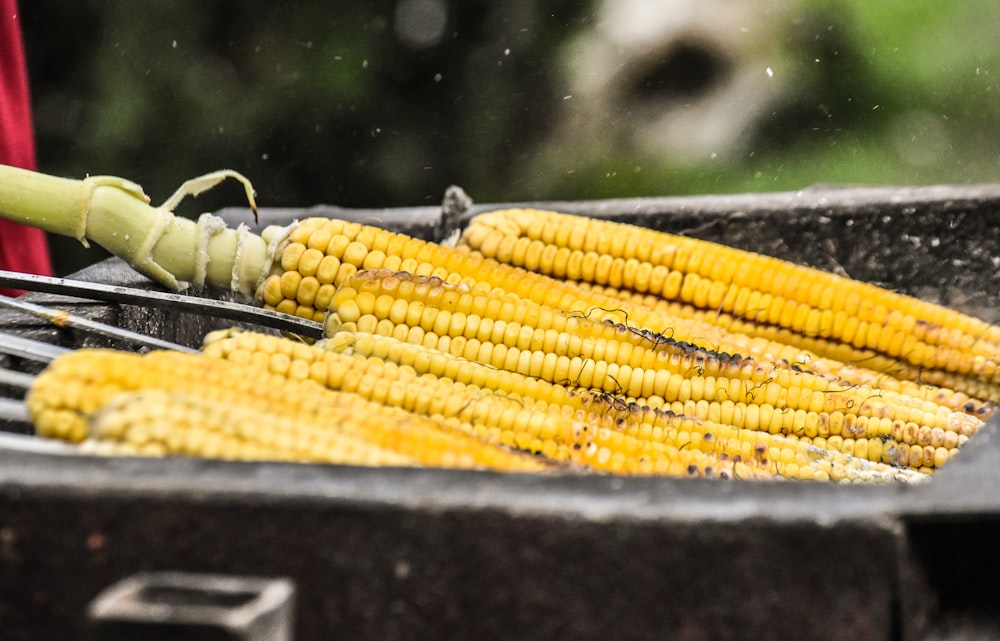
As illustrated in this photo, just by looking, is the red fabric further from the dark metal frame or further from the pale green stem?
the dark metal frame

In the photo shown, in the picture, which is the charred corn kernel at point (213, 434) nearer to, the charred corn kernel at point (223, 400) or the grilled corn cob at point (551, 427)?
the charred corn kernel at point (223, 400)

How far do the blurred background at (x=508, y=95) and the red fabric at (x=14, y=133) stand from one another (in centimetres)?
154

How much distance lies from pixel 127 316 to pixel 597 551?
1.13m

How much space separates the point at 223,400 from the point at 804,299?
3.85 ft

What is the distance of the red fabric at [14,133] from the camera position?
2191 millimetres

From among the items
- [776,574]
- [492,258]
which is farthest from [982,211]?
[776,574]

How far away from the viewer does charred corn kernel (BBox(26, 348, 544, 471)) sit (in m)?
1.07

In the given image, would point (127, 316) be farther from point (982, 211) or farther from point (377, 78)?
point (377, 78)

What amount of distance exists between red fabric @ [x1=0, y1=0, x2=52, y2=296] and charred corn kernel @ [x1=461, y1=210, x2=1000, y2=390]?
1067 mm

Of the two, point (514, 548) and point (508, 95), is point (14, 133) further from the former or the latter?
point (508, 95)

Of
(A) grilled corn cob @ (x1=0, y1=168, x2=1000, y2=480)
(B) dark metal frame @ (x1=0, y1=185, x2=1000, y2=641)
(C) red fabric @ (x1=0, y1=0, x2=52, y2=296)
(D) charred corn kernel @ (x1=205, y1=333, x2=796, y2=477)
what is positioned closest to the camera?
(B) dark metal frame @ (x1=0, y1=185, x2=1000, y2=641)

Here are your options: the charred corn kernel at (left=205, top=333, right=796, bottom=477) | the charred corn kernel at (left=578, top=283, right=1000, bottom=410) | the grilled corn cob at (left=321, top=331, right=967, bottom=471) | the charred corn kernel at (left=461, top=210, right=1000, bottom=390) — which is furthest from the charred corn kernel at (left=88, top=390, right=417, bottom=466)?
the charred corn kernel at (left=461, top=210, right=1000, bottom=390)

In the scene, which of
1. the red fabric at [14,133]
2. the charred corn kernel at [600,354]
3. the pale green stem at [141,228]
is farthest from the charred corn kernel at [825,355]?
the red fabric at [14,133]

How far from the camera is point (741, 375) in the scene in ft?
5.08
